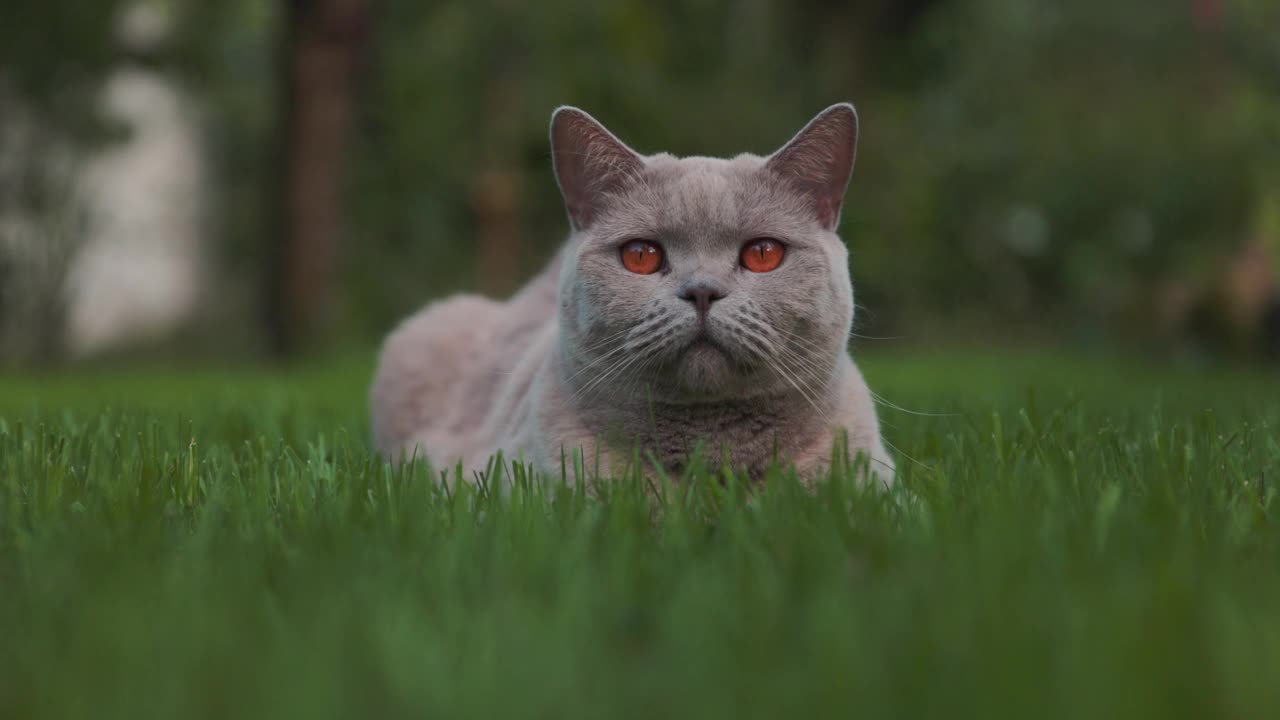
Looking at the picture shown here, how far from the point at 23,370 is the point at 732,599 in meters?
7.71

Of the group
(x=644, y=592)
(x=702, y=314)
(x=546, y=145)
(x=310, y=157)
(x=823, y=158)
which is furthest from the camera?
(x=546, y=145)

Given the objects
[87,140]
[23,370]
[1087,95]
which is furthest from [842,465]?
[1087,95]

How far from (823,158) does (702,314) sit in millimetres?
473

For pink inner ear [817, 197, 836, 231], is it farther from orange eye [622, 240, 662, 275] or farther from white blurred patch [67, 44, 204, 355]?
white blurred patch [67, 44, 204, 355]

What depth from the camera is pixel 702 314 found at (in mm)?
1859

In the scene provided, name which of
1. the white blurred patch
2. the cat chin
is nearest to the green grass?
the cat chin

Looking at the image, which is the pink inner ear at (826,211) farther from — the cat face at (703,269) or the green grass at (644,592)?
the green grass at (644,592)

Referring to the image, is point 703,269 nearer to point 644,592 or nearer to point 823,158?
point 823,158

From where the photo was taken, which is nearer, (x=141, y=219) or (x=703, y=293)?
(x=703, y=293)

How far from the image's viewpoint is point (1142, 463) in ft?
6.65

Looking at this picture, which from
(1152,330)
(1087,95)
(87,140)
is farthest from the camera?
(1087,95)

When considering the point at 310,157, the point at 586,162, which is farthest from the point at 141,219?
the point at 586,162

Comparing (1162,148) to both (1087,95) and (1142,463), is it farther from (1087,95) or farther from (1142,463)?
(1142,463)

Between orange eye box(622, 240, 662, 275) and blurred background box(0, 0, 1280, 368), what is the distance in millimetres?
5917
